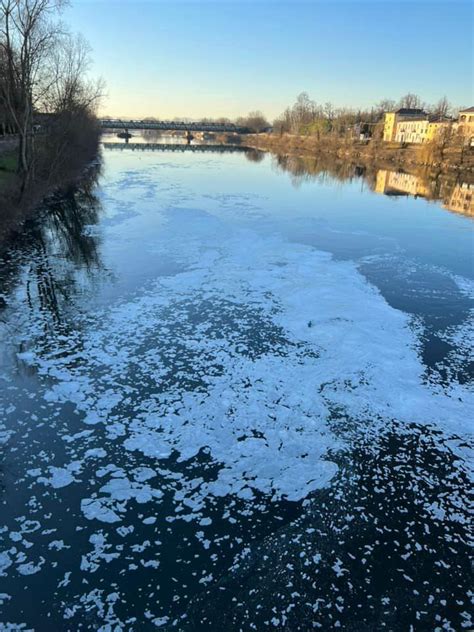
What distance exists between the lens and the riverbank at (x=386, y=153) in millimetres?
51125

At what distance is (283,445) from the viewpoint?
21.2 ft

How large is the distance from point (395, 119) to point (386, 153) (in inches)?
1819

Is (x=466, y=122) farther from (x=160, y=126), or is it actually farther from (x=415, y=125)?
(x=160, y=126)

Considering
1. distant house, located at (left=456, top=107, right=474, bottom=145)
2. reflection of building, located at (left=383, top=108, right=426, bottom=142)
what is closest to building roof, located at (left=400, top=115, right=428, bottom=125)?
reflection of building, located at (left=383, top=108, right=426, bottom=142)

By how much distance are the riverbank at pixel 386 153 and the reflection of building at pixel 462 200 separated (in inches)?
497

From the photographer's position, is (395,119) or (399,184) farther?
(395,119)

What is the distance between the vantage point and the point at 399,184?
1527 inches

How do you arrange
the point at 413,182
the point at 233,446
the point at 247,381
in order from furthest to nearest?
1. the point at 413,182
2. the point at 247,381
3. the point at 233,446

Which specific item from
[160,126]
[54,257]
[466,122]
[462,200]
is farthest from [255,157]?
[54,257]

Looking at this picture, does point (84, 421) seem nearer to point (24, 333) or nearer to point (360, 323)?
point (24, 333)

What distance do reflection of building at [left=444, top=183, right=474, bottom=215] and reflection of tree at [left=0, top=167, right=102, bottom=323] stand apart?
74.0 feet

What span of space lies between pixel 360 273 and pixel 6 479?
12.0 meters

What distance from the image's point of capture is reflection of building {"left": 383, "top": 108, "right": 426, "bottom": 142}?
103375 millimetres

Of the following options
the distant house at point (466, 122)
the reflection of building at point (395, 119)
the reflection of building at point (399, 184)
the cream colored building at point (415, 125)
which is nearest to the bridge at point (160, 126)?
the reflection of building at point (395, 119)
